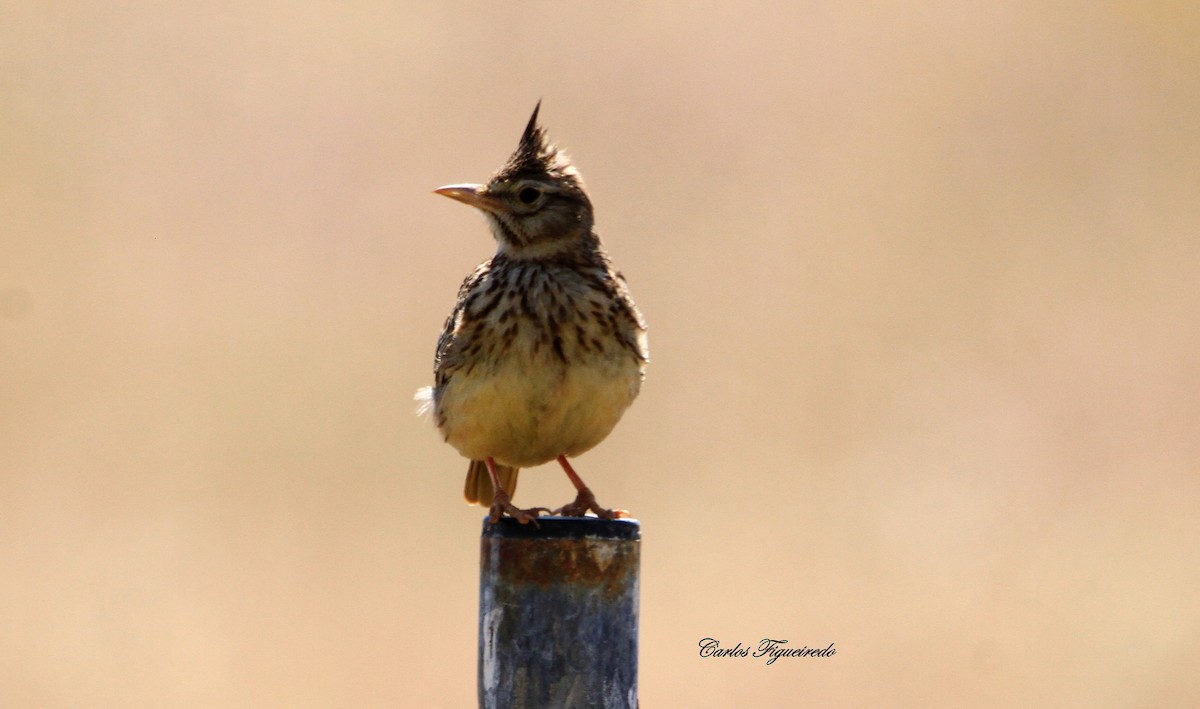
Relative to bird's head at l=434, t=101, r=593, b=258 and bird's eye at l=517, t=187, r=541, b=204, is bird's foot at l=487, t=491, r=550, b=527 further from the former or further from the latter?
bird's eye at l=517, t=187, r=541, b=204

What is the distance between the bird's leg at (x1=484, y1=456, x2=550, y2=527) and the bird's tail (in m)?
0.06

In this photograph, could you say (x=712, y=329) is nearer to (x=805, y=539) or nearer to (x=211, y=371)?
(x=805, y=539)

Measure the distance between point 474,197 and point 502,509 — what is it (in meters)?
1.82

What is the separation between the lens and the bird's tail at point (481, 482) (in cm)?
838

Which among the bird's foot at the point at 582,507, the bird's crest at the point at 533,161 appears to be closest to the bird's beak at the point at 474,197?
the bird's crest at the point at 533,161

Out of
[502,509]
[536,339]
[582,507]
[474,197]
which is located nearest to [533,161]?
[474,197]

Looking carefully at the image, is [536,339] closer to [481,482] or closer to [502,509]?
[502,509]

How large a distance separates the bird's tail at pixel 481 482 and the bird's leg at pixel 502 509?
0.20 feet

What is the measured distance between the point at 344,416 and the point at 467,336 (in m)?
9.31

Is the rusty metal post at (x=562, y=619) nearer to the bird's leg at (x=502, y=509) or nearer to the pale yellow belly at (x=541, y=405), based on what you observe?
the bird's leg at (x=502, y=509)

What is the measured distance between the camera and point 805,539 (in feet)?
51.9

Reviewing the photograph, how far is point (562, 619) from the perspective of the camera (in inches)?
225

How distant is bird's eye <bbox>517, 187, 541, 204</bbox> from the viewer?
27.0 ft

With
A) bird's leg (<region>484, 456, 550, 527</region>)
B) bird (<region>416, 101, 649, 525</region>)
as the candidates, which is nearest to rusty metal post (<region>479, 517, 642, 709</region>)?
bird's leg (<region>484, 456, 550, 527</region>)
